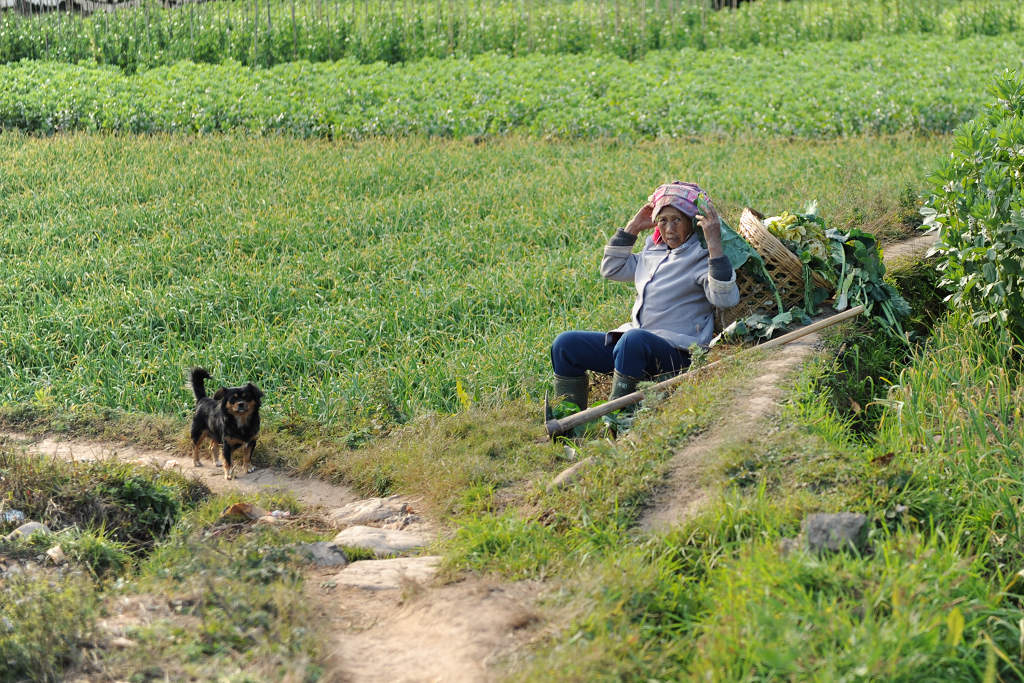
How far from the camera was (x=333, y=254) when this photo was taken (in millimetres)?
8766

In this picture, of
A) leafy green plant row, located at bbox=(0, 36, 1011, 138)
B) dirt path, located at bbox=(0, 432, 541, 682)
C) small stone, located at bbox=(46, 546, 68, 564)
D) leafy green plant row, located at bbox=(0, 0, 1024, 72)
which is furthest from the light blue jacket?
leafy green plant row, located at bbox=(0, 0, 1024, 72)

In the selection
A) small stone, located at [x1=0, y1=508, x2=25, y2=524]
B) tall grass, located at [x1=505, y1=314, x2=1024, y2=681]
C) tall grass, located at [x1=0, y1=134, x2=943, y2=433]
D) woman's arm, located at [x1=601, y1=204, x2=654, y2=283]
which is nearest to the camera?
tall grass, located at [x1=505, y1=314, x2=1024, y2=681]

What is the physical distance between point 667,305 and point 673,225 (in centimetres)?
45

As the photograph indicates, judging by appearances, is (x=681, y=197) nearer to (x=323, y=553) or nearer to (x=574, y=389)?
(x=574, y=389)

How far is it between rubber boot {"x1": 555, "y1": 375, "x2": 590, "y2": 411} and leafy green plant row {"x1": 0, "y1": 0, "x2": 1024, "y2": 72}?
38.4 ft

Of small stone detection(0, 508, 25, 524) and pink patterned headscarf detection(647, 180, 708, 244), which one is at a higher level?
pink patterned headscarf detection(647, 180, 708, 244)

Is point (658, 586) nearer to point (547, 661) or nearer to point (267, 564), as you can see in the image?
point (547, 661)

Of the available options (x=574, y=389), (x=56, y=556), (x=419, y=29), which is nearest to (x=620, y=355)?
(x=574, y=389)

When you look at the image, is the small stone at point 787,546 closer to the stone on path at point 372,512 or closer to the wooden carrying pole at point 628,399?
the wooden carrying pole at point 628,399

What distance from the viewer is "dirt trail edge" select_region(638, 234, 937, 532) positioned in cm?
443

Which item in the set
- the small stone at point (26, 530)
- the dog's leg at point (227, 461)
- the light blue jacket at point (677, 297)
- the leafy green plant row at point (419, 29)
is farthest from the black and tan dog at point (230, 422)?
the leafy green plant row at point (419, 29)

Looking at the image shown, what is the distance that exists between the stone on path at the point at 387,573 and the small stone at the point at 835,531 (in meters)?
1.48

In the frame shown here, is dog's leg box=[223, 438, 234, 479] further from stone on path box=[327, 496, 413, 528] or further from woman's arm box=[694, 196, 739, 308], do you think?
woman's arm box=[694, 196, 739, 308]

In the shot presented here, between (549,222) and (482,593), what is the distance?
18.9 ft
